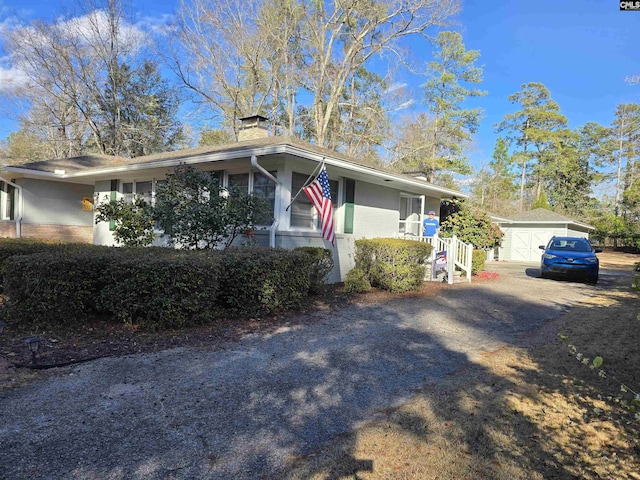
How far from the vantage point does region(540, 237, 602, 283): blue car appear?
1221 centimetres

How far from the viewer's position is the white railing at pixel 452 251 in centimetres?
1087

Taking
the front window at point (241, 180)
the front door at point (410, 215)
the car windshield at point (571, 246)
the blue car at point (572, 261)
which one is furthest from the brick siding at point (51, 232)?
the car windshield at point (571, 246)

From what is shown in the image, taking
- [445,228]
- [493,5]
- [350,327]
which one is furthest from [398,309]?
[493,5]

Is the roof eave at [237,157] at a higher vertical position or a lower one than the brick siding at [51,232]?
higher

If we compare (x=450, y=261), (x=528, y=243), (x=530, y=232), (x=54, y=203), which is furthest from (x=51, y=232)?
(x=530, y=232)

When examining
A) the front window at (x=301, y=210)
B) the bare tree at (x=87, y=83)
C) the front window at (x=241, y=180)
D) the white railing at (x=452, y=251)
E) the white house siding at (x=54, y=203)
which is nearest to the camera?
the front window at (x=301, y=210)

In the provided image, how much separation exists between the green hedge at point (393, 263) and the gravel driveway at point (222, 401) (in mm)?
2916

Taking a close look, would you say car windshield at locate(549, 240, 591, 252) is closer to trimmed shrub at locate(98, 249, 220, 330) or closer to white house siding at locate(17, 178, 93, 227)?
trimmed shrub at locate(98, 249, 220, 330)

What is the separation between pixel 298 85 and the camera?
25172 millimetres

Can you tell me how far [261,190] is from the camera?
943 centimetres

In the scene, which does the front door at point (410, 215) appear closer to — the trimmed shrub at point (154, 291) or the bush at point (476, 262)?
the bush at point (476, 262)

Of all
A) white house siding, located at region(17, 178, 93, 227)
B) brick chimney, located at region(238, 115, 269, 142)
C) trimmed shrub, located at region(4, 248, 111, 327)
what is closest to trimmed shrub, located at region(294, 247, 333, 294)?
trimmed shrub, located at region(4, 248, 111, 327)

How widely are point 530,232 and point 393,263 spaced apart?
2122 centimetres

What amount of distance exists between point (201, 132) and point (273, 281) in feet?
75.3
